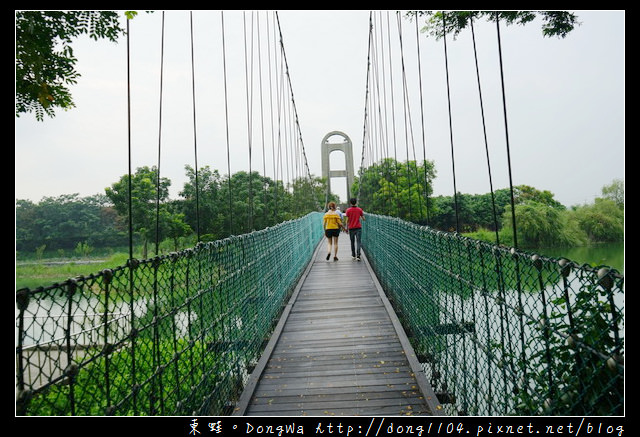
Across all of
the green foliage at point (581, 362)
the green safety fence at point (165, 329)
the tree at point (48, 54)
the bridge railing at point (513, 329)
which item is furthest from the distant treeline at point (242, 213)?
the green foliage at point (581, 362)

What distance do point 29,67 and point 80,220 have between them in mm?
17693

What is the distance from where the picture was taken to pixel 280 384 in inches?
84.4

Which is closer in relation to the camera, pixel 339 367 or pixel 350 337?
pixel 339 367

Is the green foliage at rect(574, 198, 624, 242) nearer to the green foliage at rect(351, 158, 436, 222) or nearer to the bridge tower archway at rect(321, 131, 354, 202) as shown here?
the green foliage at rect(351, 158, 436, 222)

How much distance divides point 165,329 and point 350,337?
1.68m

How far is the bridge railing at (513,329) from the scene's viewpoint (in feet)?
2.75

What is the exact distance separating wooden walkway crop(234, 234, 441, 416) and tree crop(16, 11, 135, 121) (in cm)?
282

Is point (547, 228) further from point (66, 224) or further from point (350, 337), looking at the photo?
point (66, 224)

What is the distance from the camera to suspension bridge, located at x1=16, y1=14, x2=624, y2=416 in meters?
0.87

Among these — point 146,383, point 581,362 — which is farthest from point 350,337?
point 581,362

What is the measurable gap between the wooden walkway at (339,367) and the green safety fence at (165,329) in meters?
0.14

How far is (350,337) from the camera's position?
2.80 m
